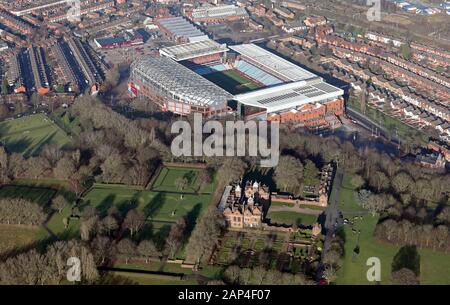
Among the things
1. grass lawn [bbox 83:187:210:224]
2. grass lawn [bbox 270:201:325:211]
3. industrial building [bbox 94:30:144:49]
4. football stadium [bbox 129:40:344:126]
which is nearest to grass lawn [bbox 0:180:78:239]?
grass lawn [bbox 83:187:210:224]

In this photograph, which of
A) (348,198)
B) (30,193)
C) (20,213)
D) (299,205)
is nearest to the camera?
(20,213)

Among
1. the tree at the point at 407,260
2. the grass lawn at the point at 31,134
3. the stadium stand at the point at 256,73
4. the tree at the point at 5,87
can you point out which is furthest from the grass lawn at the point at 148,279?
the tree at the point at 5,87

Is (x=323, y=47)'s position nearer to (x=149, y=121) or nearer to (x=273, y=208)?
(x=149, y=121)

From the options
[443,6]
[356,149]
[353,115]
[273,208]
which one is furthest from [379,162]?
[443,6]

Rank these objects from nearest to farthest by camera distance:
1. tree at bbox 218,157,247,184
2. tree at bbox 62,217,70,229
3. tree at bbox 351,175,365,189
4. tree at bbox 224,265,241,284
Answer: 1. tree at bbox 224,265,241,284
2. tree at bbox 62,217,70,229
3. tree at bbox 351,175,365,189
4. tree at bbox 218,157,247,184

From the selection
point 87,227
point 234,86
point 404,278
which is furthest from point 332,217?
point 234,86

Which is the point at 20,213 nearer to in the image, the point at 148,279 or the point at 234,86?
the point at 148,279

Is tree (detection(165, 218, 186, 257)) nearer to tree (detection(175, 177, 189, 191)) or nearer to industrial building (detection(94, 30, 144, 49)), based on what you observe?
tree (detection(175, 177, 189, 191))
